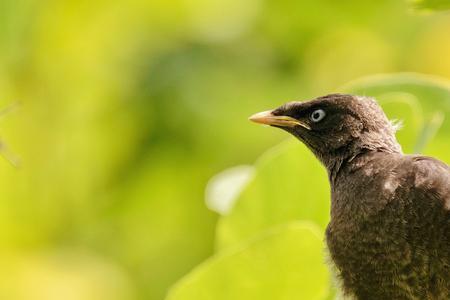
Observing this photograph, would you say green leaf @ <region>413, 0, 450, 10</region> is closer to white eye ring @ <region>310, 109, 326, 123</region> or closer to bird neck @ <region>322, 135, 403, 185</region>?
bird neck @ <region>322, 135, 403, 185</region>

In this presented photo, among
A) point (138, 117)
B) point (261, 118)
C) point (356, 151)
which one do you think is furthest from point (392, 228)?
point (138, 117)

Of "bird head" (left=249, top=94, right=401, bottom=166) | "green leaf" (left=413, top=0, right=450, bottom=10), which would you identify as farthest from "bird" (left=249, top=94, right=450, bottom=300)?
"green leaf" (left=413, top=0, right=450, bottom=10)

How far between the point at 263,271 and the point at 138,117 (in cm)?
244

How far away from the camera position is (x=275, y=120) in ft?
14.2

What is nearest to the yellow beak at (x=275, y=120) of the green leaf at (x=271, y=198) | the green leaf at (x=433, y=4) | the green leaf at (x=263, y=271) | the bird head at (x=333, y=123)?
the bird head at (x=333, y=123)

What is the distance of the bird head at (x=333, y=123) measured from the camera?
4246 mm

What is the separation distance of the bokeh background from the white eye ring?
359 millimetres

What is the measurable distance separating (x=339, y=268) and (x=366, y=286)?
107 millimetres

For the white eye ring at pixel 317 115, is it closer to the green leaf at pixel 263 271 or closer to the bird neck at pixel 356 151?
the bird neck at pixel 356 151

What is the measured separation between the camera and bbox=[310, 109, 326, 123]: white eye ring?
14.3ft

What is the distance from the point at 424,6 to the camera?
9.92ft

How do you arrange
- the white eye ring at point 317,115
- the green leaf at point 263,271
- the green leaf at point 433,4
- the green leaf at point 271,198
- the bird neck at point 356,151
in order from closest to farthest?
the green leaf at point 433,4, the green leaf at point 263,271, the green leaf at point 271,198, the bird neck at point 356,151, the white eye ring at point 317,115

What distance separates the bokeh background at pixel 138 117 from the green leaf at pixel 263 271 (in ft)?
4.72

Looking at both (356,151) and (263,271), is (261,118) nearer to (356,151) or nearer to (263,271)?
(356,151)
